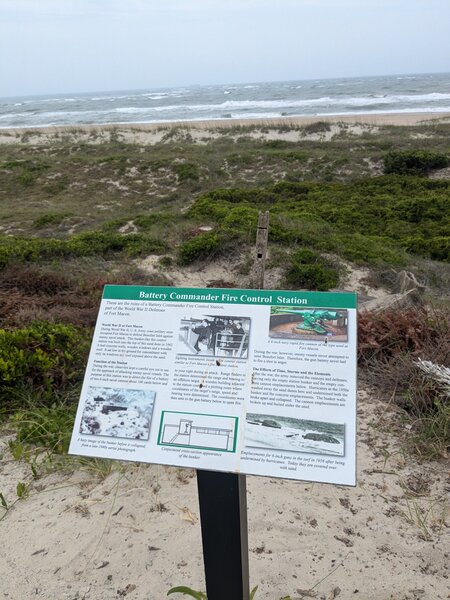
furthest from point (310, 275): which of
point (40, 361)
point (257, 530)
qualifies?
point (257, 530)

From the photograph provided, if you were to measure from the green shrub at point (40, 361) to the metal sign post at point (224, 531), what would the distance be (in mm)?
2295

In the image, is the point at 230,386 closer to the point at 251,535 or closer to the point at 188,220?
the point at 251,535

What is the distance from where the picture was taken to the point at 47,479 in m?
3.03

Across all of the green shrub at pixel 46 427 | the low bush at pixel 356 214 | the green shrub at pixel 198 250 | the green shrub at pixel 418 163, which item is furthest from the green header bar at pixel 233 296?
the green shrub at pixel 418 163

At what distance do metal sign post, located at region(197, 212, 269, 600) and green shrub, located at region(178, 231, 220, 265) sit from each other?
689cm

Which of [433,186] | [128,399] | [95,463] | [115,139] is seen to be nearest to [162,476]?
[95,463]

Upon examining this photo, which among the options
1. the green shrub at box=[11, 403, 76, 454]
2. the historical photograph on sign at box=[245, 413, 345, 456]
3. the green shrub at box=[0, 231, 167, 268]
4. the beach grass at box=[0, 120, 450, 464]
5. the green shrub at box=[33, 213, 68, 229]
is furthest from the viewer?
the green shrub at box=[33, 213, 68, 229]

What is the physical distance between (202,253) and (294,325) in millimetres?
6805

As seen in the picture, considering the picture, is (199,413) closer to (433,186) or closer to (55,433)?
(55,433)

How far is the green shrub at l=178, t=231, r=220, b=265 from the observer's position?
8523mm

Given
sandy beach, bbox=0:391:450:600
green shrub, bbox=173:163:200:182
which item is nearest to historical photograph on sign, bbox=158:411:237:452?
sandy beach, bbox=0:391:450:600

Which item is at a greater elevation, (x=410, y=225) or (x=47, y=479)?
(x=47, y=479)

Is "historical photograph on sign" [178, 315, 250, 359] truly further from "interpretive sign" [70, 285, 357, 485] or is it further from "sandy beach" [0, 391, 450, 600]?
"sandy beach" [0, 391, 450, 600]

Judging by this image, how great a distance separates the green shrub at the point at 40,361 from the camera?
146 inches
